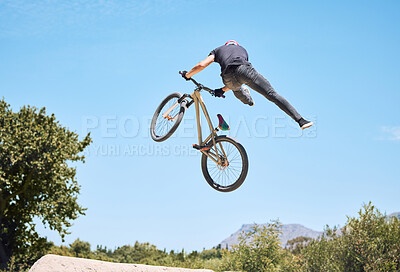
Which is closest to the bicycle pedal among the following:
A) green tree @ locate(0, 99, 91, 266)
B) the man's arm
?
the man's arm

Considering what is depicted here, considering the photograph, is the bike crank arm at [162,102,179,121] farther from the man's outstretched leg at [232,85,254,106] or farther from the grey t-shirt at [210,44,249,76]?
the grey t-shirt at [210,44,249,76]

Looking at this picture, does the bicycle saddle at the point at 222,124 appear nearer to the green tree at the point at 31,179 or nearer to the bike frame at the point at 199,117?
the bike frame at the point at 199,117

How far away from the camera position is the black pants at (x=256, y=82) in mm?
7102

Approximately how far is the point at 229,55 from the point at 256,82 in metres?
0.75

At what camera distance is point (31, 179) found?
1972 centimetres

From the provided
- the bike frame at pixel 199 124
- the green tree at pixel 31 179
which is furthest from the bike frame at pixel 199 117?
the green tree at pixel 31 179

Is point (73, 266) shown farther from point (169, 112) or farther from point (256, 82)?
point (256, 82)

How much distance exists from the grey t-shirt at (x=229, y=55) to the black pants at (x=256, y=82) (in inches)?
3.7

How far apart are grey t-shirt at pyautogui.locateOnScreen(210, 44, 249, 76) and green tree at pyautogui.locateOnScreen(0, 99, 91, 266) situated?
1373 centimetres

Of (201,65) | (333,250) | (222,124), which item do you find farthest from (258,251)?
(201,65)

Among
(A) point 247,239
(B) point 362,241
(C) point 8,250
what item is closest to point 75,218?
(C) point 8,250

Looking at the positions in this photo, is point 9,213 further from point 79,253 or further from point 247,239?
point 247,239

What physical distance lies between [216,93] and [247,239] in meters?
10.7

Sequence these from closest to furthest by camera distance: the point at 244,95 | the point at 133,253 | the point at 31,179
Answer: the point at 244,95
the point at 31,179
the point at 133,253
